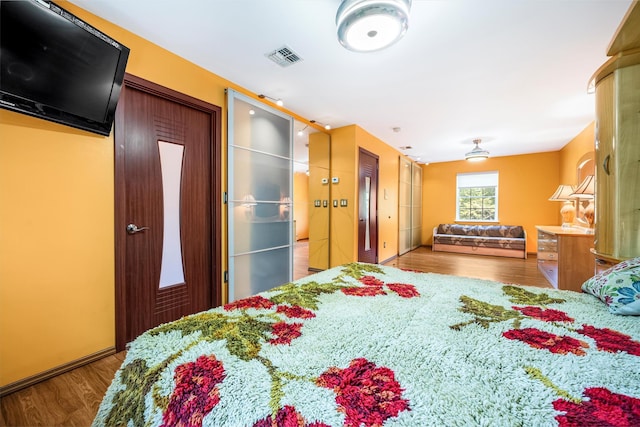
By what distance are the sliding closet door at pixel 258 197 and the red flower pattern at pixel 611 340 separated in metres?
2.78

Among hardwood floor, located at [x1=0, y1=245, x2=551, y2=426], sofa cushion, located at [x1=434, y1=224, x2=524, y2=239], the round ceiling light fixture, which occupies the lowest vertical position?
hardwood floor, located at [x1=0, y1=245, x2=551, y2=426]

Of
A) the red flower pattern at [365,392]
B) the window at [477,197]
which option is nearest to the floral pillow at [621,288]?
the red flower pattern at [365,392]

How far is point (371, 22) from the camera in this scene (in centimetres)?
173

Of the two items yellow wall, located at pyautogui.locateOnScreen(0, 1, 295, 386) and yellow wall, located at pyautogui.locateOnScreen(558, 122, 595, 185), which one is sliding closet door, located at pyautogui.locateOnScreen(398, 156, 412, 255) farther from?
yellow wall, located at pyautogui.locateOnScreen(0, 1, 295, 386)

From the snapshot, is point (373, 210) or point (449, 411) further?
point (373, 210)

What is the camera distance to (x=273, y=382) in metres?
0.68

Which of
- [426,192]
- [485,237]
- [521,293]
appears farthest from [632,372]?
[426,192]

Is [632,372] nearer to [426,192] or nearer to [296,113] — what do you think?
[296,113]

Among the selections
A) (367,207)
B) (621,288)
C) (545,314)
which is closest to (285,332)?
(545,314)

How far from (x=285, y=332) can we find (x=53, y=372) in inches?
79.0

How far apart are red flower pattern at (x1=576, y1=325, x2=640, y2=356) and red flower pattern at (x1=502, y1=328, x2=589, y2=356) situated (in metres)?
0.06

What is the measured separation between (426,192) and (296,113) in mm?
5717

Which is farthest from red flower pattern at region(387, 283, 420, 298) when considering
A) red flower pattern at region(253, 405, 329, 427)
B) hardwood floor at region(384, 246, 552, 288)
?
hardwood floor at region(384, 246, 552, 288)

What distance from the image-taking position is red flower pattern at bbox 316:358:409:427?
0.56 m
